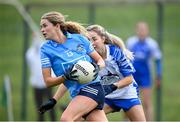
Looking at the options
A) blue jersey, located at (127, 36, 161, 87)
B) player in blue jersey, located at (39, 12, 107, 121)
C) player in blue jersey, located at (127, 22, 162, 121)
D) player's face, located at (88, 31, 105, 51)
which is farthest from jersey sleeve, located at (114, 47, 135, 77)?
blue jersey, located at (127, 36, 161, 87)

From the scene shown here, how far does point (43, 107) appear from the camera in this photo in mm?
9984

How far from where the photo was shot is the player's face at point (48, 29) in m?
9.84

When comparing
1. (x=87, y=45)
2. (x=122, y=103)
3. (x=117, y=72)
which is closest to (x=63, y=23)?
(x=87, y=45)

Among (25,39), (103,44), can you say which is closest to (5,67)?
(25,39)

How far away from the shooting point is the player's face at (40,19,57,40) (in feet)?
32.3

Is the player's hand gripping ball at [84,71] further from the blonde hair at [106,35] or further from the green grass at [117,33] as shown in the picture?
the green grass at [117,33]

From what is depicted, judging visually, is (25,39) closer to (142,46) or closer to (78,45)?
(142,46)

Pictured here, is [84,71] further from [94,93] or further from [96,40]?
[96,40]

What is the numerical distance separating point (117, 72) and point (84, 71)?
51.6 inches

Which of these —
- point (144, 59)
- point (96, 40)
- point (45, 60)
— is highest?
point (96, 40)

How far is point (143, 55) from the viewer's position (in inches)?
683

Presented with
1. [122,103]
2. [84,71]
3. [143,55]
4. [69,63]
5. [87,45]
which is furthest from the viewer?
[143,55]

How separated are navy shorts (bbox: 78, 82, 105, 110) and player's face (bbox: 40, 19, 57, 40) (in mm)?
729

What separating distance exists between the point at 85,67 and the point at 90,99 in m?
0.39
